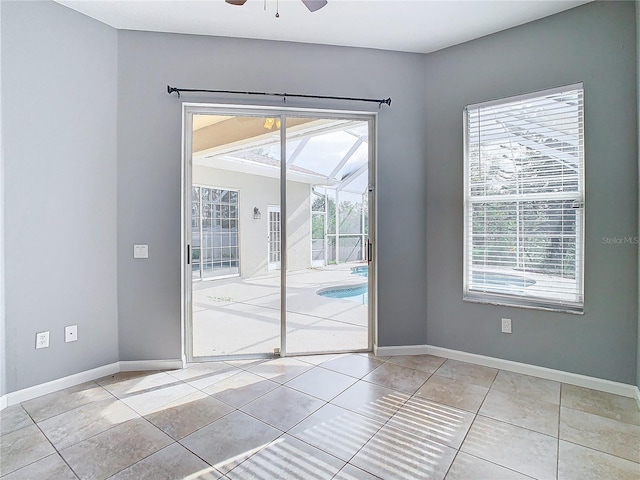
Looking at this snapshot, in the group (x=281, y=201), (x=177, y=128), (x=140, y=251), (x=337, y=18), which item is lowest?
(x=140, y=251)

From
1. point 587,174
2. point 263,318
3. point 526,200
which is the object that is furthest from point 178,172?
point 587,174

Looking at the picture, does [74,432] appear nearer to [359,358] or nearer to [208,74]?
[359,358]

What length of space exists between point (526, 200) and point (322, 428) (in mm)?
2423

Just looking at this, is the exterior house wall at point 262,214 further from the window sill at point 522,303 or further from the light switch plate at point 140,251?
the window sill at point 522,303

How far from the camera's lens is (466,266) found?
3.12 meters

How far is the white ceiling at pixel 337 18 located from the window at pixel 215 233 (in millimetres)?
1408

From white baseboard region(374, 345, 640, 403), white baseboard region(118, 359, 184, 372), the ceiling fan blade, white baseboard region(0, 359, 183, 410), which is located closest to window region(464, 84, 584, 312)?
white baseboard region(374, 345, 640, 403)

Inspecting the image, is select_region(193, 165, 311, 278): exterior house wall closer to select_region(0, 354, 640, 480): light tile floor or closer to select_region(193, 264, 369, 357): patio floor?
select_region(193, 264, 369, 357): patio floor

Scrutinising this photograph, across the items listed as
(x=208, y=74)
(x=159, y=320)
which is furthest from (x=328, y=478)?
(x=208, y=74)

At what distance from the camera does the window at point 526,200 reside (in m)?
2.64

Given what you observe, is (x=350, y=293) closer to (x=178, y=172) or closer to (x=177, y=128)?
(x=178, y=172)

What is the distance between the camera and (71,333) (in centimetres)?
265

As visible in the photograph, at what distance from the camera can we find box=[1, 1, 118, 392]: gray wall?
7.75 feet

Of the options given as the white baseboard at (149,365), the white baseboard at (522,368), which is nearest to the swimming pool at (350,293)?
the white baseboard at (522,368)
